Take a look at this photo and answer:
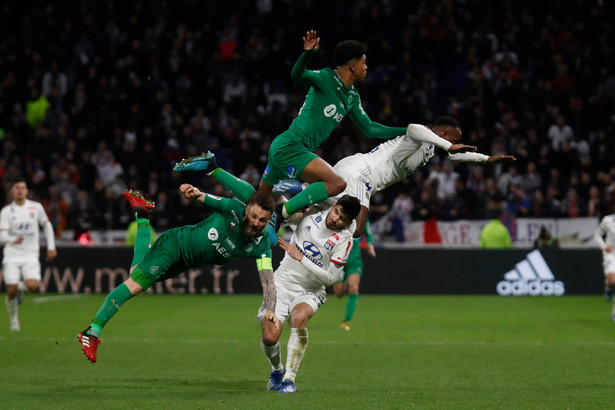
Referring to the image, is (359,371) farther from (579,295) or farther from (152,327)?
(579,295)

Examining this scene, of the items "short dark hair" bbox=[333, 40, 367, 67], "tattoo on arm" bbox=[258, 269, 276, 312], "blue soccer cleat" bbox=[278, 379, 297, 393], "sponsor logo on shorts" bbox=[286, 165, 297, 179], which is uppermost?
"short dark hair" bbox=[333, 40, 367, 67]

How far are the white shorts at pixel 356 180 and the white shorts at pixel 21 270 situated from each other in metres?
6.98

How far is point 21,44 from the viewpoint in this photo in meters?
28.2

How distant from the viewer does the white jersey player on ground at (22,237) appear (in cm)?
1550

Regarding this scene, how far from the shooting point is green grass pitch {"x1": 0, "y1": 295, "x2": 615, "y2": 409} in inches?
353

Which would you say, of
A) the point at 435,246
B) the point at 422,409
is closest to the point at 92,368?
the point at 422,409

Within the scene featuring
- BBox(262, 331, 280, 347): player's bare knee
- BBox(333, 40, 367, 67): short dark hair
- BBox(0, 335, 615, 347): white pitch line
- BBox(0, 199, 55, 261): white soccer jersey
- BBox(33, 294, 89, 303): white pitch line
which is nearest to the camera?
BBox(262, 331, 280, 347): player's bare knee

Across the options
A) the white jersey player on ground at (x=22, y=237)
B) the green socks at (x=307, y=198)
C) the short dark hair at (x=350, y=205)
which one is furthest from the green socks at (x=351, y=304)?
the short dark hair at (x=350, y=205)

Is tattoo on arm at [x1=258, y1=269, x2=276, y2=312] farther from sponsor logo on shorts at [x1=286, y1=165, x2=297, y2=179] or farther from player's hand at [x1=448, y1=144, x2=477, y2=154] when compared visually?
player's hand at [x1=448, y1=144, x2=477, y2=154]

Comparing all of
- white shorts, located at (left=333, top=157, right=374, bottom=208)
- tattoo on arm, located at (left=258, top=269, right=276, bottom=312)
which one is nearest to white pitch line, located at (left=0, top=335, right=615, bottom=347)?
white shorts, located at (left=333, top=157, right=374, bottom=208)

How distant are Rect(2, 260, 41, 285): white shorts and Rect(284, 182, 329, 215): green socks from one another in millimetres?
7379

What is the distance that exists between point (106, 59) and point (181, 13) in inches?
104

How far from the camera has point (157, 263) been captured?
9.26m

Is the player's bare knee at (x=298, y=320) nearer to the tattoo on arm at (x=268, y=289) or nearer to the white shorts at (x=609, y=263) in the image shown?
the tattoo on arm at (x=268, y=289)
